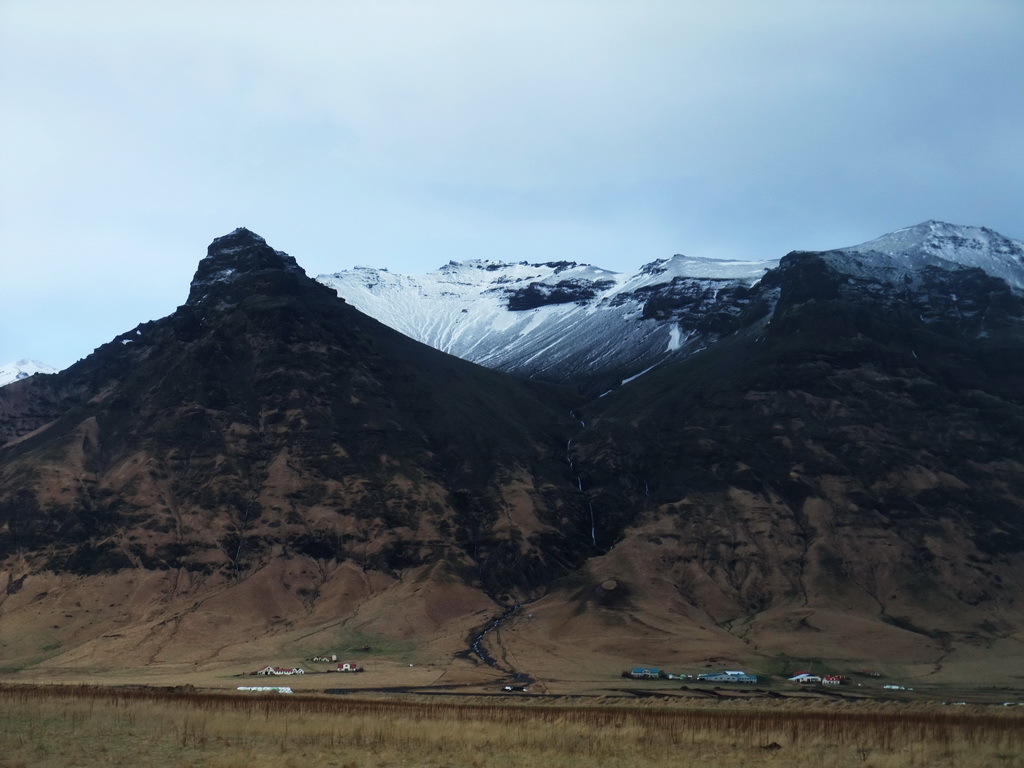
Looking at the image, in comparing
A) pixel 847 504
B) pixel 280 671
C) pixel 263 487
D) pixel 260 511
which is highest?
pixel 263 487

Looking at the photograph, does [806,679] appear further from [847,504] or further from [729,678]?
[847,504]

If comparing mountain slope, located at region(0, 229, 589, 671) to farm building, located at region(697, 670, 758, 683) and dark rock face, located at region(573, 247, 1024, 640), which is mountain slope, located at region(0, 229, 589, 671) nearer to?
dark rock face, located at region(573, 247, 1024, 640)

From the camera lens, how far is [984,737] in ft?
165

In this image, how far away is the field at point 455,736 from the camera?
4050 centimetres

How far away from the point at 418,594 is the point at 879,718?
99994 millimetres

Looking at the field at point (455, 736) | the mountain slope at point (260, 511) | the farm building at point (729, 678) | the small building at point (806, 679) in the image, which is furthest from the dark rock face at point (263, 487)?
the field at point (455, 736)

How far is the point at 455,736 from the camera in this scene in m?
47.1

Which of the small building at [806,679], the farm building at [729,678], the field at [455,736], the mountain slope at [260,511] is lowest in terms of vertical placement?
the small building at [806,679]

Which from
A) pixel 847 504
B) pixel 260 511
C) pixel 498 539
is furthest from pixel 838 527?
pixel 260 511

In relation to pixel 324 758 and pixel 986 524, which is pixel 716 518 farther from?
pixel 324 758

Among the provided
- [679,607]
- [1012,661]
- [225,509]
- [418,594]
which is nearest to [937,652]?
[1012,661]

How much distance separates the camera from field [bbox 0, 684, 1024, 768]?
4050 centimetres

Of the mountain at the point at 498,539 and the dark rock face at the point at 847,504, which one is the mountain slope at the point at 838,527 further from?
the mountain at the point at 498,539

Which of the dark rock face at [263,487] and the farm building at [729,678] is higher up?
the dark rock face at [263,487]
